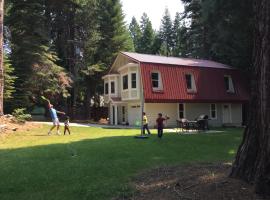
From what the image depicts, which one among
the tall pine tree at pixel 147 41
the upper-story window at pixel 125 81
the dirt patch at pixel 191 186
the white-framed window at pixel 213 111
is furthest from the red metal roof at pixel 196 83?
the tall pine tree at pixel 147 41

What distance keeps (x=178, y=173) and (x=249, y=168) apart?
2.06 metres

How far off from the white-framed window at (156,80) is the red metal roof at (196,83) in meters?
0.30

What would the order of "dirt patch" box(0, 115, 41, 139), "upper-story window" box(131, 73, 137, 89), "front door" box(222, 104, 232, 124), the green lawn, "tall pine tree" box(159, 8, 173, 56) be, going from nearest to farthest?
the green lawn
"dirt patch" box(0, 115, 41, 139)
"upper-story window" box(131, 73, 137, 89)
"front door" box(222, 104, 232, 124)
"tall pine tree" box(159, 8, 173, 56)

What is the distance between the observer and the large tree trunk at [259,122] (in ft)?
19.6

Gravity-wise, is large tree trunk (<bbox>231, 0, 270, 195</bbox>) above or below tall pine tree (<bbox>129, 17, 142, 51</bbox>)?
below

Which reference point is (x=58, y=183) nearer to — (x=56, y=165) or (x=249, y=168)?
(x=56, y=165)

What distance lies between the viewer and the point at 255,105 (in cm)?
665

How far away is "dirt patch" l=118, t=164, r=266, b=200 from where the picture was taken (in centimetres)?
606

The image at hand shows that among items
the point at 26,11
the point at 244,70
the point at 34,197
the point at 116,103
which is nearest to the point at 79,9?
the point at 26,11

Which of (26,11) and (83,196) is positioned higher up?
(26,11)

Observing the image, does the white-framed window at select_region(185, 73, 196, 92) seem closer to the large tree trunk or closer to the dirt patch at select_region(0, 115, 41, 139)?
the dirt patch at select_region(0, 115, 41, 139)

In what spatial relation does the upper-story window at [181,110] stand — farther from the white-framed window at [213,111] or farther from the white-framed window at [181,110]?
the white-framed window at [213,111]

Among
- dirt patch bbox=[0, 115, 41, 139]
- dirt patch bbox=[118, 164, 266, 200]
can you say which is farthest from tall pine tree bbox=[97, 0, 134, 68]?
dirt patch bbox=[118, 164, 266, 200]

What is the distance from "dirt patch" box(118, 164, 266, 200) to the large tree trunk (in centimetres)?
25
